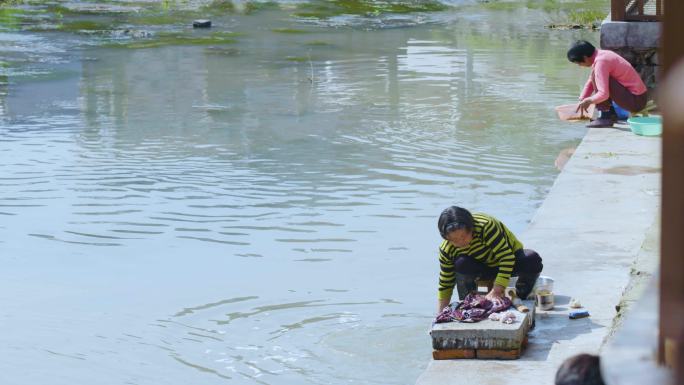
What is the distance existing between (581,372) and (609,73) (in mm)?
9386

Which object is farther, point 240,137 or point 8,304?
point 240,137

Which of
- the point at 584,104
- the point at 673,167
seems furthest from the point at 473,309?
the point at 584,104

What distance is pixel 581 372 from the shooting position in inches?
130

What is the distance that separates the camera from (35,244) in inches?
379

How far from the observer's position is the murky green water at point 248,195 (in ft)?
24.0

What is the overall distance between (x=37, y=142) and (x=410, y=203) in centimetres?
496

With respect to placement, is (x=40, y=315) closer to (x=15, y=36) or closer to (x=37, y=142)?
(x=37, y=142)

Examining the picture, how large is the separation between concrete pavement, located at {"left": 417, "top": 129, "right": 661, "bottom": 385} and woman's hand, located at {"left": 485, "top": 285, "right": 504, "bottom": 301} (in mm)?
277

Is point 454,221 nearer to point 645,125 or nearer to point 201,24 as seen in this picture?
point 645,125

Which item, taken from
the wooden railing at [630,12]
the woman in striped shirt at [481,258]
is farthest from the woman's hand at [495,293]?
the wooden railing at [630,12]

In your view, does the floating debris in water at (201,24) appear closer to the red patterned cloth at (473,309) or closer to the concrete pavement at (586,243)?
the concrete pavement at (586,243)

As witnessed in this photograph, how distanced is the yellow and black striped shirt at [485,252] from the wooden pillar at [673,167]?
4178 millimetres

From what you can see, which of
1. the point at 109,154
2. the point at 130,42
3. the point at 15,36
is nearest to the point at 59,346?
the point at 109,154

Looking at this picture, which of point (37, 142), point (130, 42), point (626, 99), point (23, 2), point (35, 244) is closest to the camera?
point (35, 244)
